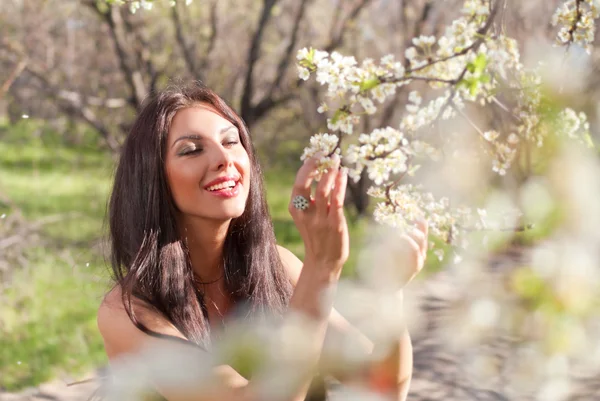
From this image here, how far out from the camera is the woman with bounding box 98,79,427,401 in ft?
5.74

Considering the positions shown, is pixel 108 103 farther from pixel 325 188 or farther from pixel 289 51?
pixel 325 188

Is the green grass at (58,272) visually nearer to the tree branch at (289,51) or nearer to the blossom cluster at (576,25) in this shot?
the tree branch at (289,51)

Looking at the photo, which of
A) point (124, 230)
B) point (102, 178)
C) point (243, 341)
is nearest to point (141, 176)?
point (124, 230)

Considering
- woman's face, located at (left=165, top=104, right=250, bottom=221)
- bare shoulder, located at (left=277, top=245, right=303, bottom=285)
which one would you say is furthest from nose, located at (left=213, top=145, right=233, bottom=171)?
bare shoulder, located at (left=277, top=245, right=303, bottom=285)

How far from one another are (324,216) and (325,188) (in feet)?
0.19

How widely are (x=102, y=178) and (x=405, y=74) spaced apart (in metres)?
6.64

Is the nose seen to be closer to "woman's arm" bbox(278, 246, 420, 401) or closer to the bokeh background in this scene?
"woman's arm" bbox(278, 246, 420, 401)

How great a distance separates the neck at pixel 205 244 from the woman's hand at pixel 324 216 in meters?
0.61

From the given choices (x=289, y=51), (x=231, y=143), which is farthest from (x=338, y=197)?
(x=289, y=51)

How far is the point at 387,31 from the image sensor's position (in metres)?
6.61

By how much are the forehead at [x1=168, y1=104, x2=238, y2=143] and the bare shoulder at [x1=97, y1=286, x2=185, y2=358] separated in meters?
0.41

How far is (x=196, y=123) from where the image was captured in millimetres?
1836

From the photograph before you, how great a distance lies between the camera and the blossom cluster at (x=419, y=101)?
1248mm

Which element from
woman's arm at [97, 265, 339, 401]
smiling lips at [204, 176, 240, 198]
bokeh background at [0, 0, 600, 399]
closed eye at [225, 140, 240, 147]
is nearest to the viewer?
woman's arm at [97, 265, 339, 401]
